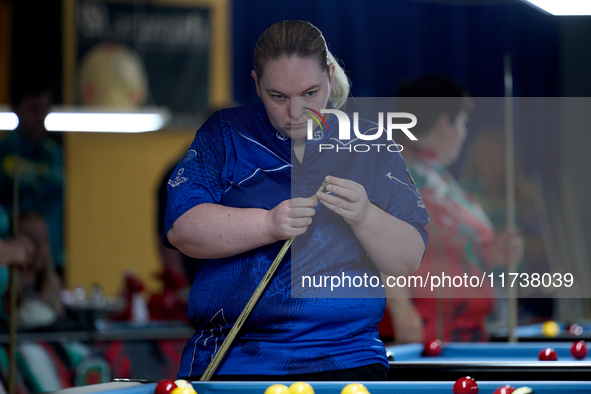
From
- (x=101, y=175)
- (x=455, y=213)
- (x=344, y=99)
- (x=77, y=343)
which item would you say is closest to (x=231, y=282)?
(x=344, y=99)

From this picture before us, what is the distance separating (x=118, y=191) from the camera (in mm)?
6062

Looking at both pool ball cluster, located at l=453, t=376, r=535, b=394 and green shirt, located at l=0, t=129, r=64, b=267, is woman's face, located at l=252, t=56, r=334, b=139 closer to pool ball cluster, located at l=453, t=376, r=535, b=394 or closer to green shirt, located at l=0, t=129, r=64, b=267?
pool ball cluster, located at l=453, t=376, r=535, b=394

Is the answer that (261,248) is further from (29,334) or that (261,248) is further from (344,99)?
(29,334)

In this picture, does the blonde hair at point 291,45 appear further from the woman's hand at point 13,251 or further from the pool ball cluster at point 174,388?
the woman's hand at point 13,251

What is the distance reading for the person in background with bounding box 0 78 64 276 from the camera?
10.8 ft

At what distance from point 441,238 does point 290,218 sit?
123 centimetres

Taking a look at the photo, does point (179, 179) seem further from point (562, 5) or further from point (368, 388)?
point (562, 5)

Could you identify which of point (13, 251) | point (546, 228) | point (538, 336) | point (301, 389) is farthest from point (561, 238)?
point (301, 389)

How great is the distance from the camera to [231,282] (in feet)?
4.14

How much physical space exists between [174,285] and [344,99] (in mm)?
2500

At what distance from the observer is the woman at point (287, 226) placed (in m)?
1.23

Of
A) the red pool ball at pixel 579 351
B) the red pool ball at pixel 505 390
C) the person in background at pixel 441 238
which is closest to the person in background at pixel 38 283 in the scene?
the person in background at pixel 441 238

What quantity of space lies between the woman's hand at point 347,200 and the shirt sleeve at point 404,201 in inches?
4.6

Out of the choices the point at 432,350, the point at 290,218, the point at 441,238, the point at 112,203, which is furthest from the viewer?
the point at 112,203
